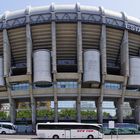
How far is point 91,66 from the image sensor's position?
277 feet

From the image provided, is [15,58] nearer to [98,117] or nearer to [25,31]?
[25,31]

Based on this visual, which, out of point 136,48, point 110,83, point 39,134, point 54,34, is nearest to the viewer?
point 39,134

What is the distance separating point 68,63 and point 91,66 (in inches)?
312

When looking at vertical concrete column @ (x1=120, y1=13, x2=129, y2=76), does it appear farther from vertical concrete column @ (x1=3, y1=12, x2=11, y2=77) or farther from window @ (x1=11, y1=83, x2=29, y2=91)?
vertical concrete column @ (x1=3, y1=12, x2=11, y2=77)

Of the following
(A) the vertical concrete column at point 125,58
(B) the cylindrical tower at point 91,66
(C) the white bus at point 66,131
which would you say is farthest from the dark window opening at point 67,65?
(C) the white bus at point 66,131

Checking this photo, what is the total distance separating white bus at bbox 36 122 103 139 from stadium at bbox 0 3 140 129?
24643mm

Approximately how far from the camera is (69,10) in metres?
84.1

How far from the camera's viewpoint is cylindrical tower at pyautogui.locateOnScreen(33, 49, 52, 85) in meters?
83.9

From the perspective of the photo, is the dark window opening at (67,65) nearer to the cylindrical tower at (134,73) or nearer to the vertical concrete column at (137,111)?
the cylindrical tower at (134,73)

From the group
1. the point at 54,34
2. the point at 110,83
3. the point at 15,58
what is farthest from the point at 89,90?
the point at 15,58

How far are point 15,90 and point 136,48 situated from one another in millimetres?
32117

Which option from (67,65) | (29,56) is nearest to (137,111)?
(67,65)

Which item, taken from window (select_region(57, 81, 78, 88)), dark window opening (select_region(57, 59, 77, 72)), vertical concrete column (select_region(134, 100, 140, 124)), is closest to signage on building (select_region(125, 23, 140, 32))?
dark window opening (select_region(57, 59, 77, 72))

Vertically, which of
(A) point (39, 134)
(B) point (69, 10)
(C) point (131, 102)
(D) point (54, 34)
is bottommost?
(A) point (39, 134)
